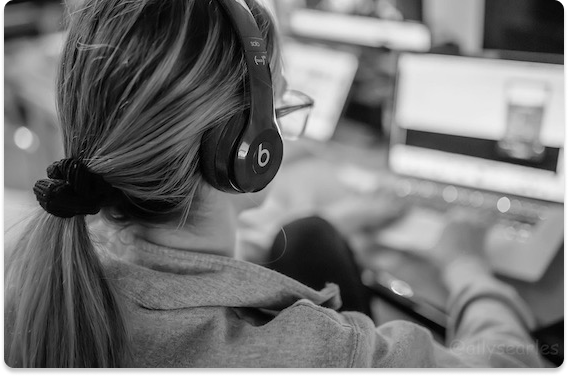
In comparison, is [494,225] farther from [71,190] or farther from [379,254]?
[71,190]

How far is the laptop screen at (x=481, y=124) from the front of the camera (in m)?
1.13

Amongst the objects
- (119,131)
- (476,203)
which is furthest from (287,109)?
(476,203)

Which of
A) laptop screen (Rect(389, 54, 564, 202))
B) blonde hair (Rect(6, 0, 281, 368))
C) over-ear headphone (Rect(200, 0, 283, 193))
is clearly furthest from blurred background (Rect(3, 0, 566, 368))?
over-ear headphone (Rect(200, 0, 283, 193))

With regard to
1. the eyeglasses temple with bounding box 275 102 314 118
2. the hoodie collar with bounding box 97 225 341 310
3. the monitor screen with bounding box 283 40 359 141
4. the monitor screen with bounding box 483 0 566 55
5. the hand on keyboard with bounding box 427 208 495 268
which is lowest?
the hand on keyboard with bounding box 427 208 495 268

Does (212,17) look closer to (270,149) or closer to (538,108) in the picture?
(270,149)

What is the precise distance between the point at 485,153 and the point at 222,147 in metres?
0.86

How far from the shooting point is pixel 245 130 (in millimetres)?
588

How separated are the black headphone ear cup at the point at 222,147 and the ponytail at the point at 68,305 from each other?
175 millimetres

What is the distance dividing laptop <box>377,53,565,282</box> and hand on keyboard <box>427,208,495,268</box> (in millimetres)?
20

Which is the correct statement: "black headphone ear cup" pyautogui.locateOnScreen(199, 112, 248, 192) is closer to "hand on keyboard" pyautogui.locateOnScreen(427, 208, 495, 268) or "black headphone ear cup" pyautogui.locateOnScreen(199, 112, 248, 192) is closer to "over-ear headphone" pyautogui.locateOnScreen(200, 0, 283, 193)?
"over-ear headphone" pyautogui.locateOnScreen(200, 0, 283, 193)

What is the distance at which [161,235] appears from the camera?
2.27 ft

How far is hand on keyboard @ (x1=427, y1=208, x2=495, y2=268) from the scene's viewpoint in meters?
1.12

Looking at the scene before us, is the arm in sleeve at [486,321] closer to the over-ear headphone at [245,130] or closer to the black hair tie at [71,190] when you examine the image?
the over-ear headphone at [245,130]

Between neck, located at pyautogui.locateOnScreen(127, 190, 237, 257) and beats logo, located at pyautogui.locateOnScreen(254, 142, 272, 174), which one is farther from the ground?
beats logo, located at pyautogui.locateOnScreen(254, 142, 272, 174)
